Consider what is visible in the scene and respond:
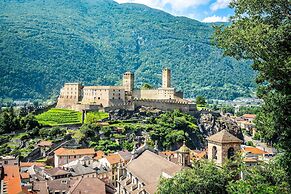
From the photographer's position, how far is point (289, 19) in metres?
18.2

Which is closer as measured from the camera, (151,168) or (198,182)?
(198,182)

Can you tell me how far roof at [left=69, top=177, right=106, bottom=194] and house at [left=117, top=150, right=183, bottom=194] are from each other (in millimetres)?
2665

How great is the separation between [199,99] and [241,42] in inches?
5892

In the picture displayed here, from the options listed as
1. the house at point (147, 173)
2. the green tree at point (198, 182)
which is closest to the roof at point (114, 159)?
the house at point (147, 173)

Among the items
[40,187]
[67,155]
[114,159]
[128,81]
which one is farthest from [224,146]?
[128,81]

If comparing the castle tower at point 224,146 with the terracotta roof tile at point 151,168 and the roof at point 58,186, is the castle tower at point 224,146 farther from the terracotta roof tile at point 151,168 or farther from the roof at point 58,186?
the roof at point 58,186

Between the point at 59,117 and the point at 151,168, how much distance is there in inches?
2809

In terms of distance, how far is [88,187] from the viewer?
149 feet

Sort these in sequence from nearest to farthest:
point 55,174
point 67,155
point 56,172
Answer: point 55,174, point 56,172, point 67,155

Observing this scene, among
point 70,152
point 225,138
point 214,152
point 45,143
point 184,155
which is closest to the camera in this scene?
point 225,138

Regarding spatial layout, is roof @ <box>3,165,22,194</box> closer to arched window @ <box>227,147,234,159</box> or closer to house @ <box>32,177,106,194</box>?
house @ <box>32,177,106,194</box>

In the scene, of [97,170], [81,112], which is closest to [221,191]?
[97,170]

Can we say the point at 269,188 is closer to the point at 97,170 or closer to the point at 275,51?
the point at 275,51

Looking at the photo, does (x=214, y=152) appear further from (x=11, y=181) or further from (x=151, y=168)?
(x=11, y=181)
